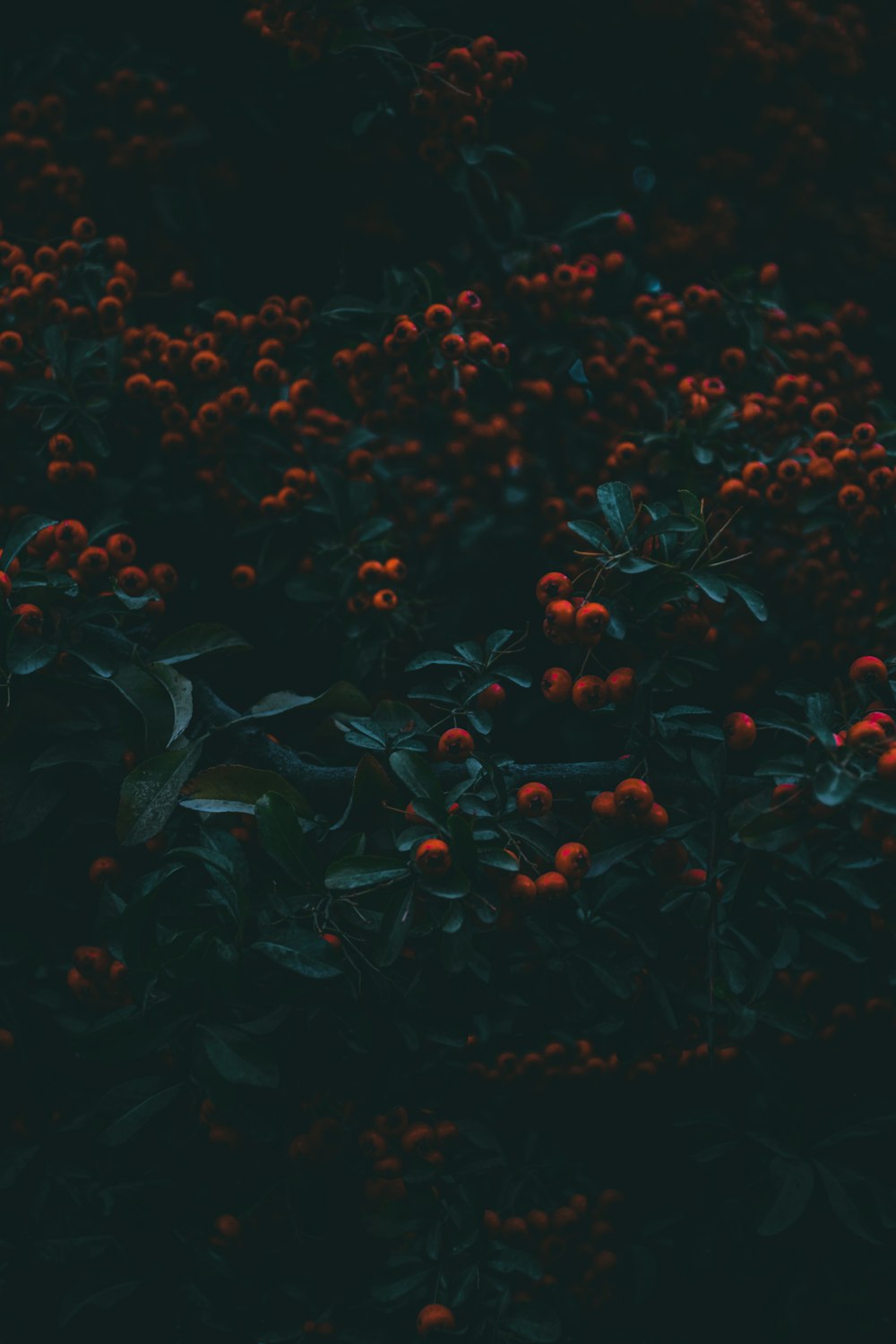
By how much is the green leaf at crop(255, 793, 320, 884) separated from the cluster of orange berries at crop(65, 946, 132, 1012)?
1.19ft

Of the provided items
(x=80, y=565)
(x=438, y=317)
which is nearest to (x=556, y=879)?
(x=80, y=565)

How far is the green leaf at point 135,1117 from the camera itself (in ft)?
4.36

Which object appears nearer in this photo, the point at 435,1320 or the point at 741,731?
the point at 741,731

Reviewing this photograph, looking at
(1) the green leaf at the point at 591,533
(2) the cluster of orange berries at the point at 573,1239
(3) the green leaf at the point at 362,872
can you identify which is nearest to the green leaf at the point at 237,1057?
(3) the green leaf at the point at 362,872

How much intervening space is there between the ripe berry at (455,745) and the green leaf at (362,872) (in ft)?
0.74

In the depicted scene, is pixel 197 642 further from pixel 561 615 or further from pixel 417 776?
pixel 561 615

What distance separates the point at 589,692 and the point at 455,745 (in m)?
0.21

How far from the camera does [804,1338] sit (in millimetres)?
1641

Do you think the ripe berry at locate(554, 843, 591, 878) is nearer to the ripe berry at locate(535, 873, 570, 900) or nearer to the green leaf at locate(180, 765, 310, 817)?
the ripe berry at locate(535, 873, 570, 900)

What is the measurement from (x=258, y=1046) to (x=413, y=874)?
30 cm

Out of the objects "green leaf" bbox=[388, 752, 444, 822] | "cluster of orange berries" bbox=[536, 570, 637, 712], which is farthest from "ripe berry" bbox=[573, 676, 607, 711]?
"green leaf" bbox=[388, 752, 444, 822]

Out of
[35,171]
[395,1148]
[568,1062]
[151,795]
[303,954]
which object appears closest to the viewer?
[303,954]

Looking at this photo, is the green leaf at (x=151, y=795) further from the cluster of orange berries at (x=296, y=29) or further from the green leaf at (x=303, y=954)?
the cluster of orange berries at (x=296, y=29)

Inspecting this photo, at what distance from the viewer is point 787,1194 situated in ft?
4.92
